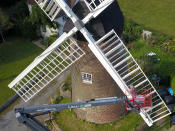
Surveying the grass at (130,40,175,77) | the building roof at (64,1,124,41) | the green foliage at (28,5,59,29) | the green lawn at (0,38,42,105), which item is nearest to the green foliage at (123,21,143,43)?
the grass at (130,40,175,77)

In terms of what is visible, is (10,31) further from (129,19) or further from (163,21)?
(163,21)

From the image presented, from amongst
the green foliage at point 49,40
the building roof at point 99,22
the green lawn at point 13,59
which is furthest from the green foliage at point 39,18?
the building roof at point 99,22

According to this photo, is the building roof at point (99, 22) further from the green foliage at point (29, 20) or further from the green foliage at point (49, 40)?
the green foliage at point (49, 40)

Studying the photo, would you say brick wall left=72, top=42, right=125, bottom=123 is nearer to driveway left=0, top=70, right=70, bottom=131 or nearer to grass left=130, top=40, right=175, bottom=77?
driveway left=0, top=70, right=70, bottom=131

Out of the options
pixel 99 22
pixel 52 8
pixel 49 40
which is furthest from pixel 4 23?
pixel 99 22

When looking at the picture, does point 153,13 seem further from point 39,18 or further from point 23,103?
point 23,103

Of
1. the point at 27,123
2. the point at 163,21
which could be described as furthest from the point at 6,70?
the point at 163,21
